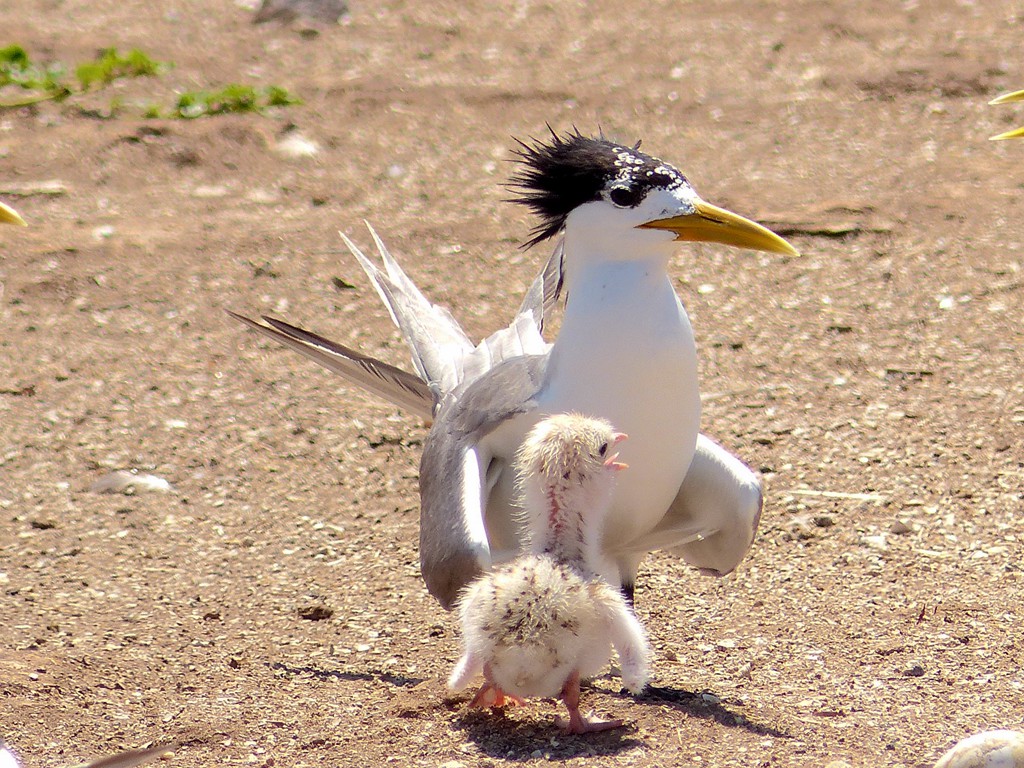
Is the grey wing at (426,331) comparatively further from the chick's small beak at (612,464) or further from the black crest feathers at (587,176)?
the chick's small beak at (612,464)

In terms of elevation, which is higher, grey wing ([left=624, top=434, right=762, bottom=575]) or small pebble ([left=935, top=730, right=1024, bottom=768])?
grey wing ([left=624, top=434, right=762, bottom=575])

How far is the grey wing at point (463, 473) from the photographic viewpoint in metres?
4.05

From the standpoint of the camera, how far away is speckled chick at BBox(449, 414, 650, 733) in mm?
3764

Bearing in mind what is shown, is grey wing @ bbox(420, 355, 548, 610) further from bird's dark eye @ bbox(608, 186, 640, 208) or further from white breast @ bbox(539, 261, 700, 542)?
bird's dark eye @ bbox(608, 186, 640, 208)

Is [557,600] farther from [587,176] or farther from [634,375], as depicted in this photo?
[587,176]

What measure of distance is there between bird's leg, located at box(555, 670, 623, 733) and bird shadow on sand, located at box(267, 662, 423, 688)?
2.14 feet

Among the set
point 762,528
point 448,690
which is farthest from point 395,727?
point 762,528

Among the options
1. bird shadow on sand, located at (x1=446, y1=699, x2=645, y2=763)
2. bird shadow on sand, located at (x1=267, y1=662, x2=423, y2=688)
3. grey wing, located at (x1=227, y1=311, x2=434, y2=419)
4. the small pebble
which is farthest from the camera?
grey wing, located at (x1=227, y1=311, x2=434, y2=419)

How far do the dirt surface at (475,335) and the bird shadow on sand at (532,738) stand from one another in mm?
16

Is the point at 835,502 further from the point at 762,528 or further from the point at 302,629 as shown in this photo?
the point at 302,629

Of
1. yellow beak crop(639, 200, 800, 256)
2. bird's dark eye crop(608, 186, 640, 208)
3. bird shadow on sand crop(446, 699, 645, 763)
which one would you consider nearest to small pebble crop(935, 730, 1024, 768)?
bird shadow on sand crop(446, 699, 645, 763)

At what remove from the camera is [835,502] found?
5520 millimetres

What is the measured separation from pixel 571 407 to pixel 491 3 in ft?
28.0

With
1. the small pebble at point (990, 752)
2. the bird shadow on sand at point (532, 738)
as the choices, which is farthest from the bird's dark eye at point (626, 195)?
Result: the small pebble at point (990, 752)
